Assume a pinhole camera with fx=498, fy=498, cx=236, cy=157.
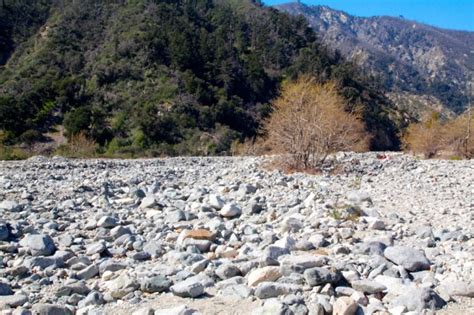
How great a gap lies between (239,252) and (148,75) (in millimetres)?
36686

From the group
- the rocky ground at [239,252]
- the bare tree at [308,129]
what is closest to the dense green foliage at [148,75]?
the bare tree at [308,129]

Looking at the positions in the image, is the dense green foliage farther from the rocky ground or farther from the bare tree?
the rocky ground

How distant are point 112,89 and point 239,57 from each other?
1456 cm

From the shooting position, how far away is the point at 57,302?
370cm

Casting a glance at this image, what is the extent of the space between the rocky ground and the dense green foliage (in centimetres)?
2098

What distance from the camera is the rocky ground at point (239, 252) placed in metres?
3.61

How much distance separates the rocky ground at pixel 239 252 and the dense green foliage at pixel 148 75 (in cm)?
2098

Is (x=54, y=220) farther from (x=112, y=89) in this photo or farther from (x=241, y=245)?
(x=112, y=89)

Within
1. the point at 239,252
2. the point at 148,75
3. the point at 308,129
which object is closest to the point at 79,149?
the point at 308,129

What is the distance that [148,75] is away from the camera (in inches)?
1580

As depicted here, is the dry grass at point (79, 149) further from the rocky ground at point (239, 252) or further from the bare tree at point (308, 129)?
the rocky ground at point (239, 252)

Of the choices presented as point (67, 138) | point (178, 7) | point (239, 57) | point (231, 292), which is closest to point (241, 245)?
point (231, 292)

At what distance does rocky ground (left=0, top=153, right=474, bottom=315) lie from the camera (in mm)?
3613

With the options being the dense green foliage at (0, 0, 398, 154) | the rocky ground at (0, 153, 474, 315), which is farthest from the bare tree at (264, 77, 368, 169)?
the dense green foliage at (0, 0, 398, 154)
